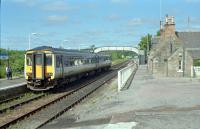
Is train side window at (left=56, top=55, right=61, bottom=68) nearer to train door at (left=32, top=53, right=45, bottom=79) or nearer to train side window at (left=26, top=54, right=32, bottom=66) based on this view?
train door at (left=32, top=53, right=45, bottom=79)

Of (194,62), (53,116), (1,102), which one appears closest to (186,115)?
(53,116)

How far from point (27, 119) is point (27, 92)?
13064 millimetres

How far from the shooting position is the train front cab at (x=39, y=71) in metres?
30.1

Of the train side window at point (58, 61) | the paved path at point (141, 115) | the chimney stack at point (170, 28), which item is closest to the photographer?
the paved path at point (141, 115)

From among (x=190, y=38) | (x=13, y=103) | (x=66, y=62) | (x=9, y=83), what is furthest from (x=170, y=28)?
(x=13, y=103)

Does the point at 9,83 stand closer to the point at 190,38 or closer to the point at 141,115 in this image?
the point at 141,115

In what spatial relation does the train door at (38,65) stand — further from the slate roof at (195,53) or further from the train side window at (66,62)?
the slate roof at (195,53)

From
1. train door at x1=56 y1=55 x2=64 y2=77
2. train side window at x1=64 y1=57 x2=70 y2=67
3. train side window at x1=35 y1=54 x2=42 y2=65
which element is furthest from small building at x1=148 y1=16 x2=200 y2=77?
train side window at x1=35 y1=54 x2=42 y2=65

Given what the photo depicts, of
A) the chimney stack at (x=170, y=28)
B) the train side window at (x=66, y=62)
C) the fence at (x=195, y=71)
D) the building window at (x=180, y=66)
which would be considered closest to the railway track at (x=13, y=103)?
the train side window at (x=66, y=62)

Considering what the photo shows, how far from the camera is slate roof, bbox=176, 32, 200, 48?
51219 mm

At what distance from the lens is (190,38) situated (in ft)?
176

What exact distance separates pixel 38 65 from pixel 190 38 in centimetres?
2766

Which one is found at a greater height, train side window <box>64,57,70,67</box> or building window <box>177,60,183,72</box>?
train side window <box>64,57,70,67</box>

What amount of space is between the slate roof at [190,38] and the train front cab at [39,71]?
78.4 ft
